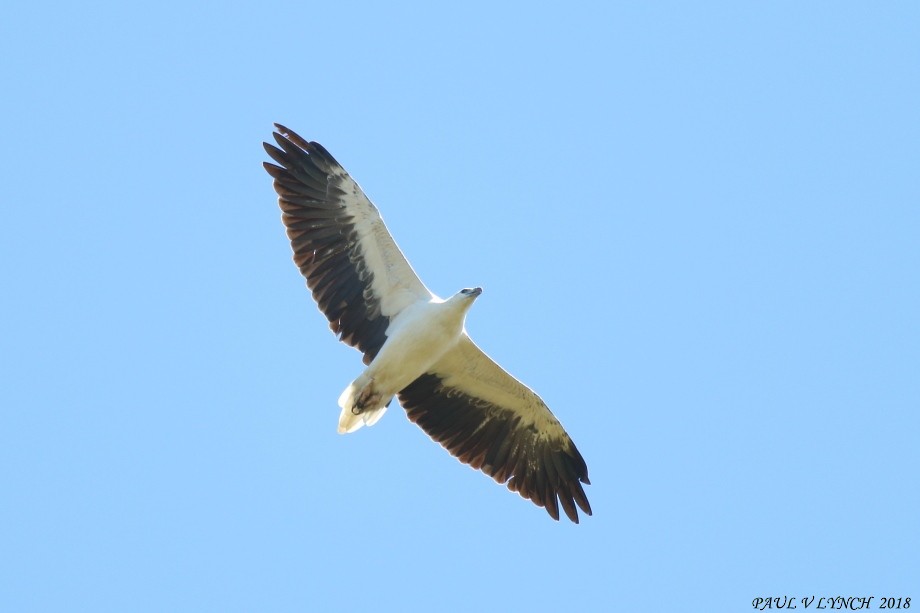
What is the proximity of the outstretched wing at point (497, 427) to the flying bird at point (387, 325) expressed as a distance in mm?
15

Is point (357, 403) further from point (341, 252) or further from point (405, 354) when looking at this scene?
point (341, 252)

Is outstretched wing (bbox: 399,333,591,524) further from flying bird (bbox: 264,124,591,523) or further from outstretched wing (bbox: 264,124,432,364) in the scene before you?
outstretched wing (bbox: 264,124,432,364)

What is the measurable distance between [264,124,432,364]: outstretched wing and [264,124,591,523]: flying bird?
1cm

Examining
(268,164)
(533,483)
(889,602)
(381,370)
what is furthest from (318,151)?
(889,602)

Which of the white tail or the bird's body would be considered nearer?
the bird's body

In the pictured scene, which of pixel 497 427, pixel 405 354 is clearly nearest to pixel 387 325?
pixel 405 354

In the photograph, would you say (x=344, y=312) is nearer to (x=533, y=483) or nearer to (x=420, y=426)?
(x=420, y=426)

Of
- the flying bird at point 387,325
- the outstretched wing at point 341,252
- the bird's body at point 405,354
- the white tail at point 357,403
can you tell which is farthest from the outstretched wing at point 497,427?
the outstretched wing at point 341,252

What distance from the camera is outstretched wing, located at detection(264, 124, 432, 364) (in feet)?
45.2

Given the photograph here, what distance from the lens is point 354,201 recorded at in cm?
1377

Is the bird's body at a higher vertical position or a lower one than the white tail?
higher

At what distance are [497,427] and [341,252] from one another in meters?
3.13

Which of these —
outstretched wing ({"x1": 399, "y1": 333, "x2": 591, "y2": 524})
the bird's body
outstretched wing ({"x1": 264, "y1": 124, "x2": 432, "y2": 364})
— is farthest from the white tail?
outstretched wing ({"x1": 399, "y1": 333, "x2": 591, "y2": 524})

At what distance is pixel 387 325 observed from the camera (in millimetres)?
13859
